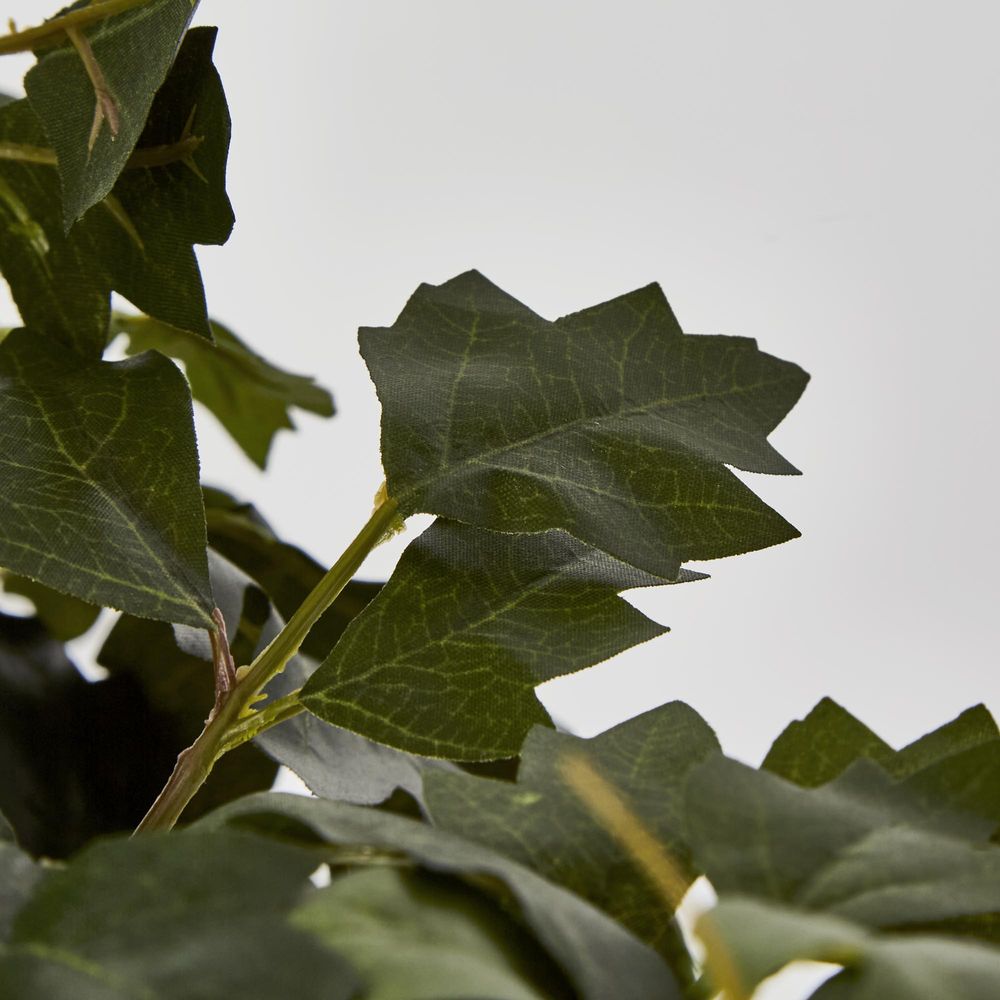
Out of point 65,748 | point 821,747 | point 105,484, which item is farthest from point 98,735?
point 821,747

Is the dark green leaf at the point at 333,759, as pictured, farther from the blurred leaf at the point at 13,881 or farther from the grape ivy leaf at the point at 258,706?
the blurred leaf at the point at 13,881

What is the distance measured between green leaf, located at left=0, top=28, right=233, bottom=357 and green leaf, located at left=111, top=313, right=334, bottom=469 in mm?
140

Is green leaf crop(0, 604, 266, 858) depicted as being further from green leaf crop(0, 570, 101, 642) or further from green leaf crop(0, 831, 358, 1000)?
green leaf crop(0, 831, 358, 1000)

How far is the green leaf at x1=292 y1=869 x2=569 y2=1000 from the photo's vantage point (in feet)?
0.42

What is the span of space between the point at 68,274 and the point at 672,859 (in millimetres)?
225

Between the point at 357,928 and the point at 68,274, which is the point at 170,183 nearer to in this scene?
the point at 68,274

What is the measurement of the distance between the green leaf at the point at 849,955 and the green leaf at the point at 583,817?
0.13ft

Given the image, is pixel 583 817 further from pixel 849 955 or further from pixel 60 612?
pixel 60 612

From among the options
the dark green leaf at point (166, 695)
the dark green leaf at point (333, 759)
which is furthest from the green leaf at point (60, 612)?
the dark green leaf at point (333, 759)

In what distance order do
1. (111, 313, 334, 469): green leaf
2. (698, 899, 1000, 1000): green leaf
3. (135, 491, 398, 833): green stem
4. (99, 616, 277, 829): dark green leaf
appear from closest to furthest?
(698, 899, 1000, 1000): green leaf → (135, 491, 398, 833): green stem → (99, 616, 277, 829): dark green leaf → (111, 313, 334, 469): green leaf

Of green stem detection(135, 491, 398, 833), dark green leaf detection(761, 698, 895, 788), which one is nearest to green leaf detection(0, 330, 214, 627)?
green stem detection(135, 491, 398, 833)

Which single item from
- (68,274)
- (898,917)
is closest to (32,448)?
(68,274)

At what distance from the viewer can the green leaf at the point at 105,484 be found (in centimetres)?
24

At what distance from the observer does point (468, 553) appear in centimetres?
25
